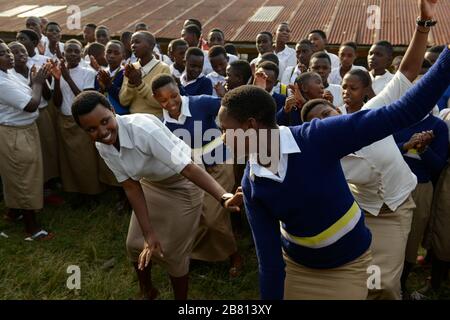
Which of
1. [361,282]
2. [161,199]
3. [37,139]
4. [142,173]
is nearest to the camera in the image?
[361,282]

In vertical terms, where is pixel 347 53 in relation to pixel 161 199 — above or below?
above

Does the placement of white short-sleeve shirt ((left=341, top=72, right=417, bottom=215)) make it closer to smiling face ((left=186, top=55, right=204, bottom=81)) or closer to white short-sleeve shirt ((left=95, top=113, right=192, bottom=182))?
white short-sleeve shirt ((left=95, top=113, right=192, bottom=182))

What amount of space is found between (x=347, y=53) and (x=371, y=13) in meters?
4.27

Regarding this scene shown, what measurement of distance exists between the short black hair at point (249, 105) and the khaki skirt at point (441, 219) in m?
1.93

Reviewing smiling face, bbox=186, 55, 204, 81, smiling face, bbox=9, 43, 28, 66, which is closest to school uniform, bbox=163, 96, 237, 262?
smiling face, bbox=186, 55, 204, 81

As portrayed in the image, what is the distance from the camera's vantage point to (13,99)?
4.04 m

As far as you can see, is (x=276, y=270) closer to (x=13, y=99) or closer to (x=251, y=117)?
(x=251, y=117)

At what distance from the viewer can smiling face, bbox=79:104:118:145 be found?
2.62 meters

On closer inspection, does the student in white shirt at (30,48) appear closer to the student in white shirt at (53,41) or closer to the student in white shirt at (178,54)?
the student in white shirt at (53,41)

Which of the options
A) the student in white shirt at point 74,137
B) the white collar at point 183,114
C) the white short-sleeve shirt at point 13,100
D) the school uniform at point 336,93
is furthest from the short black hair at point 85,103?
the student in white shirt at point 74,137

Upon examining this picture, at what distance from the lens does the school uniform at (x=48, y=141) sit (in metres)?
4.99

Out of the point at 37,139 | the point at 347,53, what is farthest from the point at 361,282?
the point at 37,139

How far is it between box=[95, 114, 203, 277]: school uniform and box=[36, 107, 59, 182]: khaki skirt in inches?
90.5

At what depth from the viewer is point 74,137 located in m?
4.95
